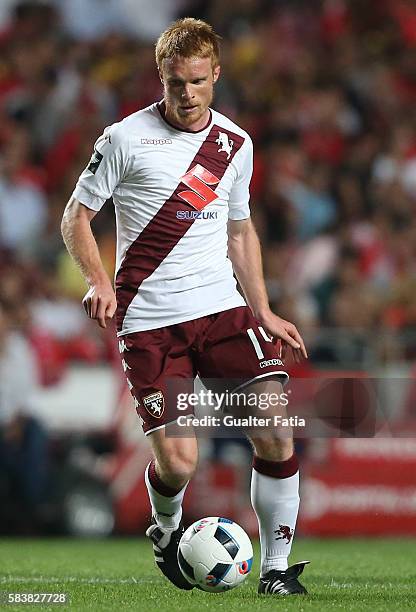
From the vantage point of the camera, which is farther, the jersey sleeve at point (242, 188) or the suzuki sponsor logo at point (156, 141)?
the jersey sleeve at point (242, 188)

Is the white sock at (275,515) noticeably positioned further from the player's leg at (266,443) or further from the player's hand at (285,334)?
the player's hand at (285,334)

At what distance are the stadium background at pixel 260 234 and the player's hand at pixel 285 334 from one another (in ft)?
10.7

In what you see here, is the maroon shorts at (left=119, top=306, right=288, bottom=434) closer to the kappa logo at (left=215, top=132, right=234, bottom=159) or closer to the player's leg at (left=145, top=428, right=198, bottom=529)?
the player's leg at (left=145, top=428, right=198, bottom=529)

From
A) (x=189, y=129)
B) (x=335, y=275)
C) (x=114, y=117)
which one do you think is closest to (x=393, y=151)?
(x=335, y=275)

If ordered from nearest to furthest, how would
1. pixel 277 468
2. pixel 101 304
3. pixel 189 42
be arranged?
pixel 101 304, pixel 189 42, pixel 277 468

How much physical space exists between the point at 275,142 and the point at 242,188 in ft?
25.8

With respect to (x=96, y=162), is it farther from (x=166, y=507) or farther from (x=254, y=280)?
(x=166, y=507)

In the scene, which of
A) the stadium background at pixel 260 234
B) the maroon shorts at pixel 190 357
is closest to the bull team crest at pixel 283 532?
the maroon shorts at pixel 190 357

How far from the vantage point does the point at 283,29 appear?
49.7ft

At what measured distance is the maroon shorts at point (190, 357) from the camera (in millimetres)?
5691

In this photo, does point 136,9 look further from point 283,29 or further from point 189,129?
point 189,129

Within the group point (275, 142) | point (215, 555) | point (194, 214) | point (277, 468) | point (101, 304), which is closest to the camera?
point (101, 304)

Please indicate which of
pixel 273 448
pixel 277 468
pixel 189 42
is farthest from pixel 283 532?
pixel 189 42

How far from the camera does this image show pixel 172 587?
5.96m
